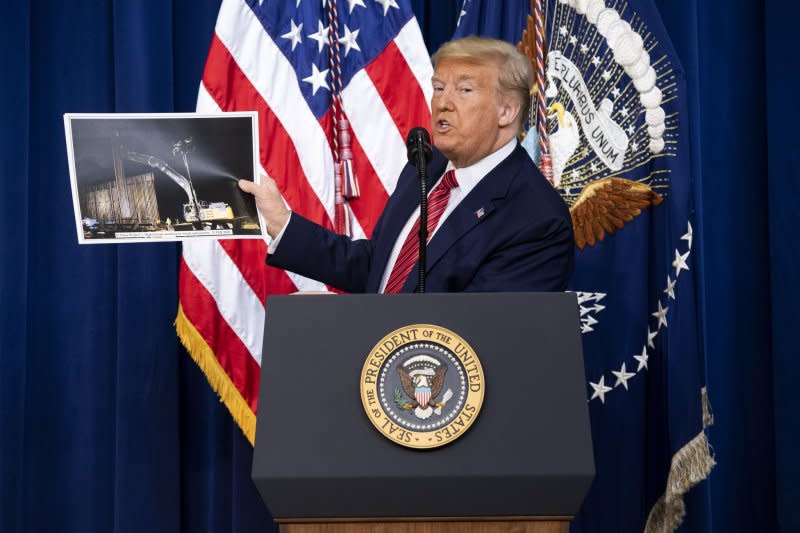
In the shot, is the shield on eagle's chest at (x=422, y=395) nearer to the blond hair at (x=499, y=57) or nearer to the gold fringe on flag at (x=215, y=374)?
the blond hair at (x=499, y=57)

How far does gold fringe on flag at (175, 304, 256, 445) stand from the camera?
2.79 metres

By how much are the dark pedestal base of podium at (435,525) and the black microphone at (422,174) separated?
0.45 m

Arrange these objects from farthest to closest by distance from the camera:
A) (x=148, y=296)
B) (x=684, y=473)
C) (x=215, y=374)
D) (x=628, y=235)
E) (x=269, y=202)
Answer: (x=148, y=296), (x=215, y=374), (x=628, y=235), (x=684, y=473), (x=269, y=202)

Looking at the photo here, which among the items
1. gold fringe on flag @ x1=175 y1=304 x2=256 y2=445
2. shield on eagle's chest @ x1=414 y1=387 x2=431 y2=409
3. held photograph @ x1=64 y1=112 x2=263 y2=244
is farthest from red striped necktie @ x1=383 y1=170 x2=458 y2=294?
gold fringe on flag @ x1=175 y1=304 x2=256 y2=445

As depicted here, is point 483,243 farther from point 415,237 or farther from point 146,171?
point 146,171

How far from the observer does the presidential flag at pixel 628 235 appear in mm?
2527

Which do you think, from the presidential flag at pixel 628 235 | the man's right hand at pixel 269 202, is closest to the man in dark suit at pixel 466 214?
the man's right hand at pixel 269 202

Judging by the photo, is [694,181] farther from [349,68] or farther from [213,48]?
[213,48]

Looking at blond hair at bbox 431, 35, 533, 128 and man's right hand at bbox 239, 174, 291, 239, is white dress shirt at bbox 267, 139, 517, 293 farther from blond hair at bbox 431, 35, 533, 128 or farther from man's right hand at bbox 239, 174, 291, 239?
blond hair at bbox 431, 35, 533, 128

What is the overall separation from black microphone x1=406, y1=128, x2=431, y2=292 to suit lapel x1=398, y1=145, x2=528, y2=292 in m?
0.26

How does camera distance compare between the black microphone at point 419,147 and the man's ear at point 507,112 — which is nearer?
the black microphone at point 419,147

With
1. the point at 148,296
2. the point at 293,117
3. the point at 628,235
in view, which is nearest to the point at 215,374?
the point at 148,296

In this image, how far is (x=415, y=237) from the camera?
2.09 m

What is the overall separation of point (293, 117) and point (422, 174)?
1.33 meters
